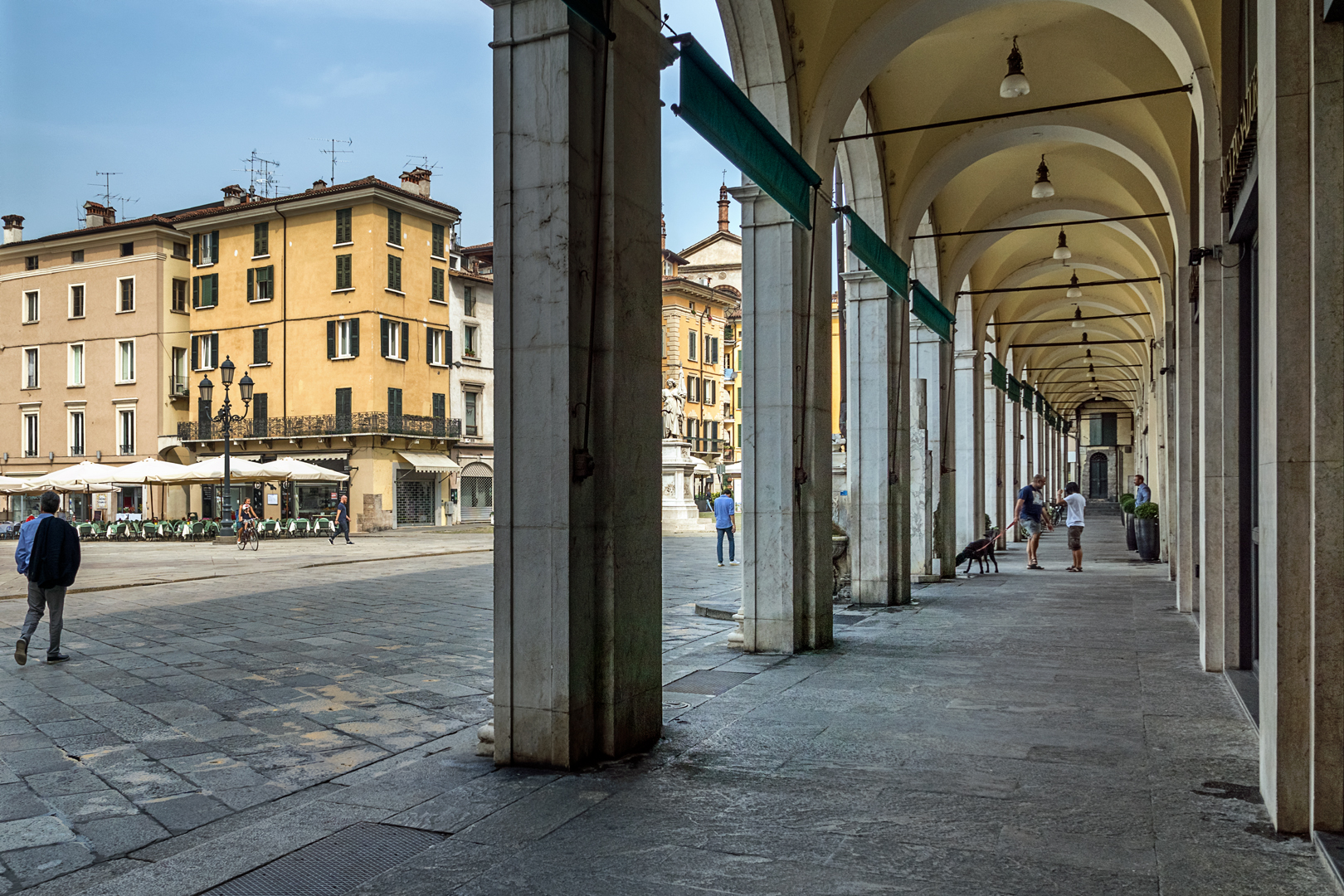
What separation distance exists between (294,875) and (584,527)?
1900mm

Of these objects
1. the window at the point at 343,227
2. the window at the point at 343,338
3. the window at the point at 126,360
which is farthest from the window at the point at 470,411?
the window at the point at 126,360

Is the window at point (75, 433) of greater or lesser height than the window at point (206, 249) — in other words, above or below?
below

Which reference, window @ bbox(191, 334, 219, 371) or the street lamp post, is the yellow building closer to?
window @ bbox(191, 334, 219, 371)

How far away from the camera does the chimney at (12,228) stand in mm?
43719

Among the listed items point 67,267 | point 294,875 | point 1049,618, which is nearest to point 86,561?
point 1049,618

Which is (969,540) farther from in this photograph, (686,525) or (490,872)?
(490,872)

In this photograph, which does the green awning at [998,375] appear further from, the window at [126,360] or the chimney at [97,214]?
the chimney at [97,214]

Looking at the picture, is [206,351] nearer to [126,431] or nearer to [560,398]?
[126,431]

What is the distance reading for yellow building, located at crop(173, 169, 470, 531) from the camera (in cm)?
3700

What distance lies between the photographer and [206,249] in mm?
40094

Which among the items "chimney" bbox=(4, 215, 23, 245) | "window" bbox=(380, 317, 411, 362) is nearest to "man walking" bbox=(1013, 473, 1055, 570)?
"window" bbox=(380, 317, 411, 362)

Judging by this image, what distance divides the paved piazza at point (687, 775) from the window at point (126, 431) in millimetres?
35551

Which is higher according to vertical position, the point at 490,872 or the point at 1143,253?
the point at 1143,253

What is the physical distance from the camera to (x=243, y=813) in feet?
13.7
